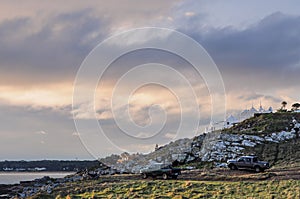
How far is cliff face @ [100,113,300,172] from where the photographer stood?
65.2 m

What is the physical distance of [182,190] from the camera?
41.4 meters

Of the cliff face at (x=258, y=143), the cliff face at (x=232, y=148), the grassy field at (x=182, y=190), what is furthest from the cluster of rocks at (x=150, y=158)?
the grassy field at (x=182, y=190)

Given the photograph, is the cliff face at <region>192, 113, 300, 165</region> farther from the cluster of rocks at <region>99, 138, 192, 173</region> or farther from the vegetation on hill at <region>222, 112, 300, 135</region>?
the cluster of rocks at <region>99, 138, 192, 173</region>

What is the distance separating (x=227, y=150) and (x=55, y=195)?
30659mm

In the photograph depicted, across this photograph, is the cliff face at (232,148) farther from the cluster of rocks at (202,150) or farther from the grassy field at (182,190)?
the grassy field at (182,190)

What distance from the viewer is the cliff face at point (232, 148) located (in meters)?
65.2

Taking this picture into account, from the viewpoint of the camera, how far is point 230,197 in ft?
124

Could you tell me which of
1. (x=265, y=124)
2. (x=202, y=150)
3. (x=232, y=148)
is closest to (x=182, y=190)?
(x=232, y=148)

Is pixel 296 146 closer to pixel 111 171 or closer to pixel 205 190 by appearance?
pixel 111 171

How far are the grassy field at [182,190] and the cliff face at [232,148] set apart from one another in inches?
597

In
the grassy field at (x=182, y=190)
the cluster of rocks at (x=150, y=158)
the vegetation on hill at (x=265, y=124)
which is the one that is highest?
the vegetation on hill at (x=265, y=124)

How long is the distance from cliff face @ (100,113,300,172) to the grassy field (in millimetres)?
15169

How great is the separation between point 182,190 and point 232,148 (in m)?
28.4

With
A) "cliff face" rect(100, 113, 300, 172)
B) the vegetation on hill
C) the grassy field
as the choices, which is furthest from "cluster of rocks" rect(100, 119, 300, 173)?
the grassy field
